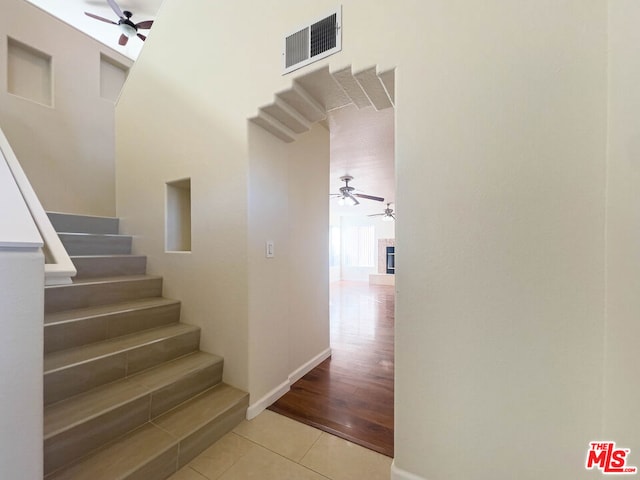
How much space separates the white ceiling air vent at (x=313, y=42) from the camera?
1439 mm

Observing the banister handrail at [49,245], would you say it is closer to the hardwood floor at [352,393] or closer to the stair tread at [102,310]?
the stair tread at [102,310]

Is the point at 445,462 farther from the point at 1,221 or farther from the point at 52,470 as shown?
the point at 1,221

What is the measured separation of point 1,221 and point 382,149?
130 inches

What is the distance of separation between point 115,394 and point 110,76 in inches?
196

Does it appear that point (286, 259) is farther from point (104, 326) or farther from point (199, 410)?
point (104, 326)

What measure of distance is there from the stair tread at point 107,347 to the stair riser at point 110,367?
0.03 m

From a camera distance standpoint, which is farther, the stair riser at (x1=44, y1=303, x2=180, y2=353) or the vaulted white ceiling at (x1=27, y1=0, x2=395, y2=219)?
the vaulted white ceiling at (x1=27, y1=0, x2=395, y2=219)

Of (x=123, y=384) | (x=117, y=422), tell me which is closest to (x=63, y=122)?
(x=123, y=384)

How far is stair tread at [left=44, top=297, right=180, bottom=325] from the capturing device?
1.63m

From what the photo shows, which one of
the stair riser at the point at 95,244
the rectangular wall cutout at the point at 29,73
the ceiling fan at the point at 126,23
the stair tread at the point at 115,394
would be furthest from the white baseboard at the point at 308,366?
the ceiling fan at the point at 126,23

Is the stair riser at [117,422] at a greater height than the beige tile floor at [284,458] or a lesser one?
greater

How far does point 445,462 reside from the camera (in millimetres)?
1200

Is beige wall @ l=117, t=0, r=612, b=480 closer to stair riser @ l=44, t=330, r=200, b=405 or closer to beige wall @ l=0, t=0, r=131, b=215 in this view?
stair riser @ l=44, t=330, r=200, b=405

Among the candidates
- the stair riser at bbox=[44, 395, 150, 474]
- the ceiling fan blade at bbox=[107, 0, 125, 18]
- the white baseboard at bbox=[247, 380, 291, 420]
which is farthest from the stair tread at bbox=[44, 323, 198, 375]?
the ceiling fan blade at bbox=[107, 0, 125, 18]
